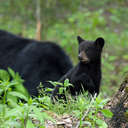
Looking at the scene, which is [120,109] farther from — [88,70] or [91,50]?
[91,50]

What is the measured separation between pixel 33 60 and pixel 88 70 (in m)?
1.88

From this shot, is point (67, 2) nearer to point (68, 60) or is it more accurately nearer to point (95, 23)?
point (95, 23)

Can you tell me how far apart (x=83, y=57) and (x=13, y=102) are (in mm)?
2410

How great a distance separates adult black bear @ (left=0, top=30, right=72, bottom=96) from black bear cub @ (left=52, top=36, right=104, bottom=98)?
3.58 ft

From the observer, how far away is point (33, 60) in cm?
614

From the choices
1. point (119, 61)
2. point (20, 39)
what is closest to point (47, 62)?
point (20, 39)

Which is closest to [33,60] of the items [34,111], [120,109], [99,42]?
[99,42]

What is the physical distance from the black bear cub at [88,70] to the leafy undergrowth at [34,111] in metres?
1.01

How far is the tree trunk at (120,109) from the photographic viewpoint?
2.88m

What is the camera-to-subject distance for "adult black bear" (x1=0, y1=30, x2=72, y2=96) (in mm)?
5836

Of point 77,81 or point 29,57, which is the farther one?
point 29,57

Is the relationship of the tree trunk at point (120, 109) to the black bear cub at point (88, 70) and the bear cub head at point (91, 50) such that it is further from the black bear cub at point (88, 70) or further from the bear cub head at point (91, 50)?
the bear cub head at point (91, 50)

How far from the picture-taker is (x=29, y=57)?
20.5ft

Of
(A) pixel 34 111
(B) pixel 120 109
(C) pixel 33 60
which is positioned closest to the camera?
(A) pixel 34 111
